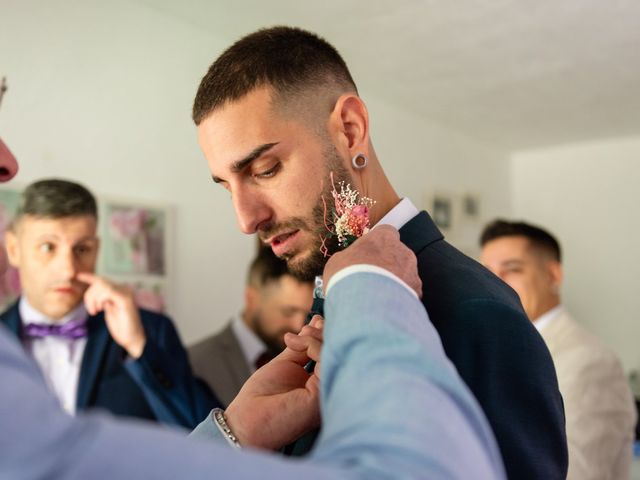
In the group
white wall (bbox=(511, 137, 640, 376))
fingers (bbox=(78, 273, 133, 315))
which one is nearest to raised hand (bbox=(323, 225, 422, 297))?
fingers (bbox=(78, 273, 133, 315))

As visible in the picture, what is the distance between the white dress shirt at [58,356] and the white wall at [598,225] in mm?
5354

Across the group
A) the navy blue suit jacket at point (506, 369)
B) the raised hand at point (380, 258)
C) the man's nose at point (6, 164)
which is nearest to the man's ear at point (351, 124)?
the navy blue suit jacket at point (506, 369)

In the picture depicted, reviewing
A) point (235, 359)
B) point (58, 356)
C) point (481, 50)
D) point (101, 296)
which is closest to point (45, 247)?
point (101, 296)

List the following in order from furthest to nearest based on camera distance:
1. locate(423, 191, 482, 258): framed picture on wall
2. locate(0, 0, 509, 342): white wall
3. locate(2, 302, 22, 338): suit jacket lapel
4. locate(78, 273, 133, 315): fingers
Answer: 1. locate(423, 191, 482, 258): framed picture on wall
2. locate(0, 0, 509, 342): white wall
3. locate(2, 302, 22, 338): suit jacket lapel
4. locate(78, 273, 133, 315): fingers

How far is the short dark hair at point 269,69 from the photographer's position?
1337 millimetres

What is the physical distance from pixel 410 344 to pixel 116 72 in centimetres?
324

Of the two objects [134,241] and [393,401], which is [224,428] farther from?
[134,241]

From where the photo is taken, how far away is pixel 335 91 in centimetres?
144

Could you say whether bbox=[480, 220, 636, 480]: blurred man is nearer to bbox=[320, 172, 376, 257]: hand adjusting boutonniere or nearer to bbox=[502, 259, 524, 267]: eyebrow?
bbox=[502, 259, 524, 267]: eyebrow

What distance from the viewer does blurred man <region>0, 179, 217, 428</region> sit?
2662 millimetres

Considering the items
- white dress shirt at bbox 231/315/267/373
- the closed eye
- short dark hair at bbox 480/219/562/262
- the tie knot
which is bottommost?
the tie knot

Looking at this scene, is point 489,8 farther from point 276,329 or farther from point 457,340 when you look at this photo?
point 457,340

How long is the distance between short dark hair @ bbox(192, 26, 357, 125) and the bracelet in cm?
53

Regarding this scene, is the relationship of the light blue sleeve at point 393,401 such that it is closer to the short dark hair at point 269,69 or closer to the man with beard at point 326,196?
the man with beard at point 326,196
